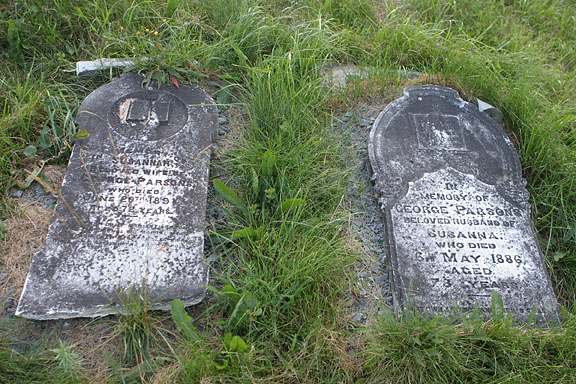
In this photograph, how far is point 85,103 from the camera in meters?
2.79

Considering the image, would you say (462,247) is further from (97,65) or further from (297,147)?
(97,65)

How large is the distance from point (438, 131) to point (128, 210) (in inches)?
78.6

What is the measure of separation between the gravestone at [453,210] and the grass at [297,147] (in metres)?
0.20

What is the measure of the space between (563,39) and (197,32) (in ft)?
10.9

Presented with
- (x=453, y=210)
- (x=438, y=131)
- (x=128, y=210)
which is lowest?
(x=128, y=210)

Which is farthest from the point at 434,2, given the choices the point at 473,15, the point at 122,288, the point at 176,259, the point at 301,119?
the point at 122,288

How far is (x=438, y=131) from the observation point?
2863 mm

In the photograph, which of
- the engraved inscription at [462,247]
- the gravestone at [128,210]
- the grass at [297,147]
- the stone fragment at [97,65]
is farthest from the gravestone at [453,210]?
the stone fragment at [97,65]

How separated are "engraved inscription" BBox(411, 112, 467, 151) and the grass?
1.54 ft

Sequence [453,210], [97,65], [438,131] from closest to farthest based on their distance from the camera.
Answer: [453,210], [438,131], [97,65]

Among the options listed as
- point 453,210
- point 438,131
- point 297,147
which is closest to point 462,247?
point 453,210

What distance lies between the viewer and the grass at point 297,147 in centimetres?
198

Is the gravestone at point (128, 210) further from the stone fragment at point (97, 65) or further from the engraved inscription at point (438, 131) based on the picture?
the engraved inscription at point (438, 131)

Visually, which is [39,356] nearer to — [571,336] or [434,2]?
[571,336]
